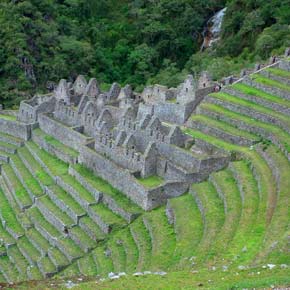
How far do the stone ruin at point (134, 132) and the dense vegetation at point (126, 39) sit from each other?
11095mm

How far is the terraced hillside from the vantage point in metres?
22.2

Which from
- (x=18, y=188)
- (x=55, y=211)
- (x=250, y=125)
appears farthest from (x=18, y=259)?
(x=250, y=125)

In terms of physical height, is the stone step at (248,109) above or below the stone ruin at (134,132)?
above

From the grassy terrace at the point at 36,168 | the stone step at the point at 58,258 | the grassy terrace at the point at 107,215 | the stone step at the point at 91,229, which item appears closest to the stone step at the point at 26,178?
the grassy terrace at the point at 36,168

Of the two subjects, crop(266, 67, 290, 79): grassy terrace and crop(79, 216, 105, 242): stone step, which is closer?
crop(79, 216, 105, 242): stone step

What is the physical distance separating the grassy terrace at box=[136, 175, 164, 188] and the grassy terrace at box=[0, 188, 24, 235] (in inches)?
255

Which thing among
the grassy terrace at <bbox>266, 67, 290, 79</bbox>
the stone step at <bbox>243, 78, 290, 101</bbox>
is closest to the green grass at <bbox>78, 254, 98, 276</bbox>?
the stone step at <bbox>243, 78, 290, 101</bbox>

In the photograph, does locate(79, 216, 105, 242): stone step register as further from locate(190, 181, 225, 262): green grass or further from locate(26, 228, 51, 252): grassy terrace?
locate(190, 181, 225, 262): green grass

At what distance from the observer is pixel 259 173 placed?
26.8m

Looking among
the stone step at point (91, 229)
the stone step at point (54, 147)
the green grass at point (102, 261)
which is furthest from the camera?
the stone step at point (54, 147)

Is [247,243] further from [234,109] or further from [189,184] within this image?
[234,109]

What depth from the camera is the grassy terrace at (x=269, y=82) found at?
109ft

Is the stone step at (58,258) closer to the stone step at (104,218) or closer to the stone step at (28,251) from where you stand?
the stone step at (28,251)

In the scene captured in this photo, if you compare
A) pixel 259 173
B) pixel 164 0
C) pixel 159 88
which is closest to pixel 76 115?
pixel 159 88
